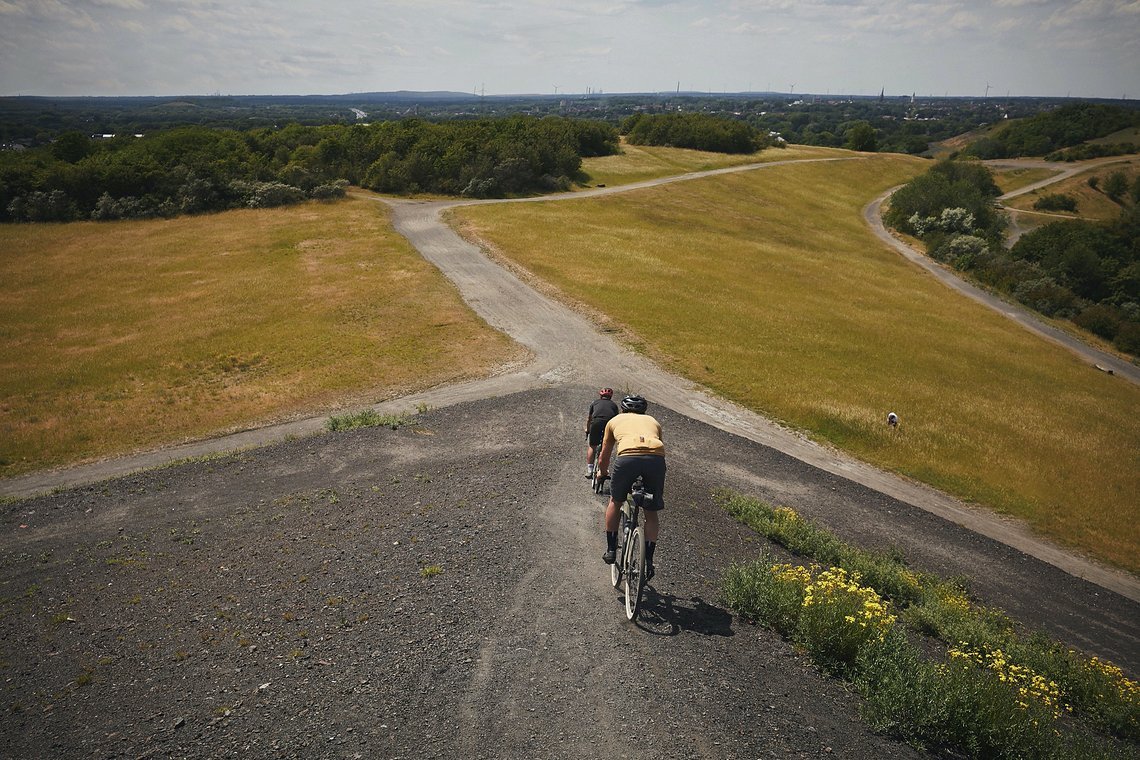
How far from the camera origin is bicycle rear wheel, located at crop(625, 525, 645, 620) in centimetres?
895

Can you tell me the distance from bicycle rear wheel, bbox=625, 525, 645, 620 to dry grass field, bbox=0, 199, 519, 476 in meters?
16.2

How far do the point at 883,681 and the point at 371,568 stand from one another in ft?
26.7

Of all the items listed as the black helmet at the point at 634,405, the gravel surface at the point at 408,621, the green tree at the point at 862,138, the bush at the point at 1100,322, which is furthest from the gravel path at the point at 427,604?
the green tree at the point at 862,138

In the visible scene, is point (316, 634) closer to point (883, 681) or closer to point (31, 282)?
A: point (883, 681)

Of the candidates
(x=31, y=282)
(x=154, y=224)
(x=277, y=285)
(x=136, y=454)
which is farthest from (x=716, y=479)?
(x=154, y=224)

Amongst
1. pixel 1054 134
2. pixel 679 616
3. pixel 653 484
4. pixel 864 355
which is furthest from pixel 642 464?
pixel 1054 134

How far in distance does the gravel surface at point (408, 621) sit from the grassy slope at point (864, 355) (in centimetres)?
637

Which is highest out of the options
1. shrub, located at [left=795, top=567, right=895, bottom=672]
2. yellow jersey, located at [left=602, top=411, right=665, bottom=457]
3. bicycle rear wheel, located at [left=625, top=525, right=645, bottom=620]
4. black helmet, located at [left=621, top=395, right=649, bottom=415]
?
black helmet, located at [left=621, top=395, right=649, bottom=415]

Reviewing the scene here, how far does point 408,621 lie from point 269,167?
68.0m

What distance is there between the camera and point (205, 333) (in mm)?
31219

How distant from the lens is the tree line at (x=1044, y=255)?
2188 inches

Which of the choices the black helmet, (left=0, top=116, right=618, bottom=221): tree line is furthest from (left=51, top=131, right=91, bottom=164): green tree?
the black helmet

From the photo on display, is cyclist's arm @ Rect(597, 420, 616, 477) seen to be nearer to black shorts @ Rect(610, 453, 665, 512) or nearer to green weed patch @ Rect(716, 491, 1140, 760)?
black shorts @ Rect(610, 453, 665, 512)

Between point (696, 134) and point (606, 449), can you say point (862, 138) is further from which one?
point (606, 449)
